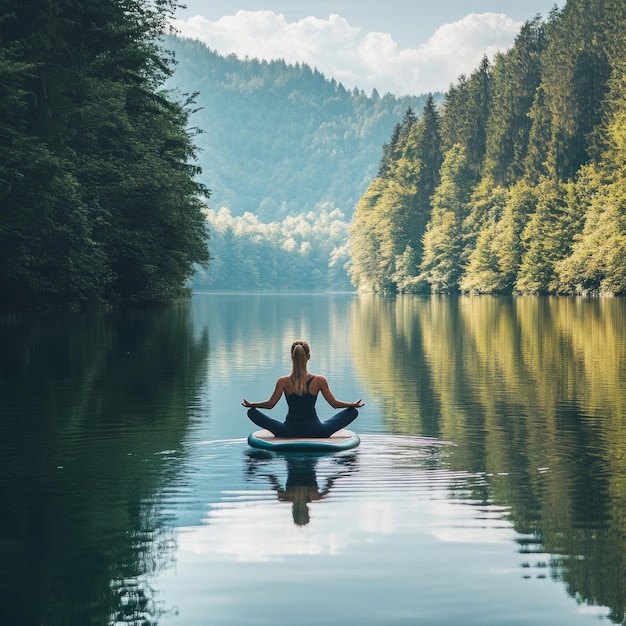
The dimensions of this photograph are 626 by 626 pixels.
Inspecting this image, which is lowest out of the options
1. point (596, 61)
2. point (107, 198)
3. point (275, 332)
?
point (275, 332)

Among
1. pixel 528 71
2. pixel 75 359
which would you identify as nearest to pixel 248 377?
pixel 75 359

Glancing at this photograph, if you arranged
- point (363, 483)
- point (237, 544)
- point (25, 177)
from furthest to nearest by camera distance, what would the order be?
1. point (25, 177)
2. point (363, 483)
3. point (237, 544)

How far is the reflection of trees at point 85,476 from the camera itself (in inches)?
307

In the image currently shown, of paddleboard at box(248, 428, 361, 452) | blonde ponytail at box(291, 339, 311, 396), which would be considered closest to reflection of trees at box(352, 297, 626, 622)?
paddleboard at box(248, 428, 361, 452)

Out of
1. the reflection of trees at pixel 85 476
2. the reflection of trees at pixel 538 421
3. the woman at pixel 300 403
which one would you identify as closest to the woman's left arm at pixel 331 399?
the woman at pixel 300 403

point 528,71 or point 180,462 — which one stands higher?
A: point 528,71

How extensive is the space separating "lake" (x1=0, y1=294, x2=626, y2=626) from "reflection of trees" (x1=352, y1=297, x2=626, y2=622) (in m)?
0.04

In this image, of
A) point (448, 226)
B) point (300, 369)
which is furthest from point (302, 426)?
point (448, 226)

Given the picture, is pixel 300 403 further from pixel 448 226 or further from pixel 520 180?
pixel 448 226

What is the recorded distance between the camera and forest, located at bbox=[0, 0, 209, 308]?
38.5 metres

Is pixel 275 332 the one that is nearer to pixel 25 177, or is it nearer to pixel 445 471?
pixel 25 177

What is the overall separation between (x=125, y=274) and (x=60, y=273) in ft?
36.4

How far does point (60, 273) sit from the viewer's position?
43406 mm

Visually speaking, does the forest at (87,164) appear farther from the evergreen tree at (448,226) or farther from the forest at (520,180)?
the evergreen tree at (448,226)
